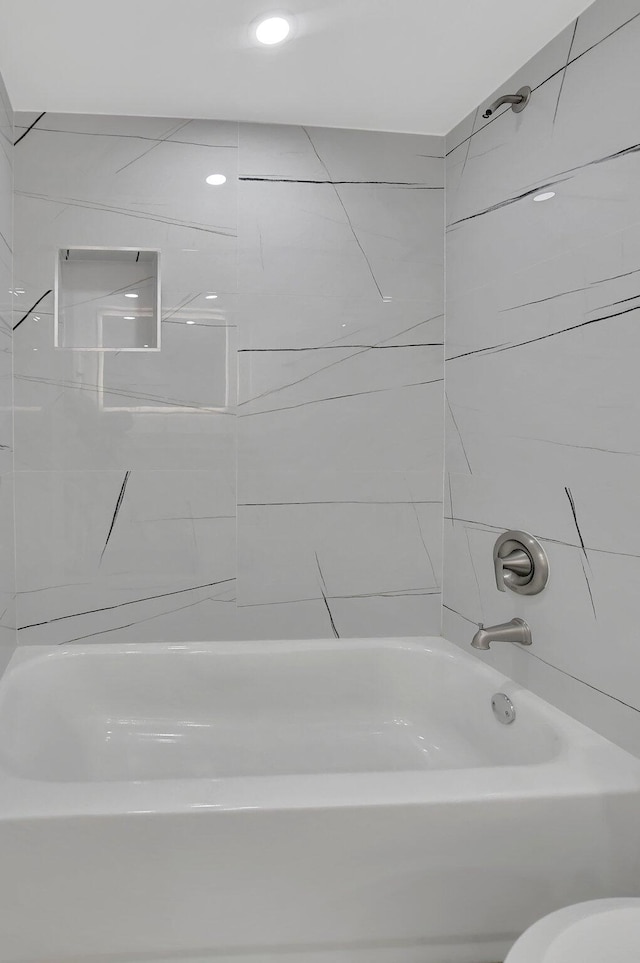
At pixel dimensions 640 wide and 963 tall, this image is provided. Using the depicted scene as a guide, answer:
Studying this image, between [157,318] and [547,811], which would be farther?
[157,318]

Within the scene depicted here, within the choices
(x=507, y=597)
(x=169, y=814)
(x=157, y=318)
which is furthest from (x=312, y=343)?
(x=169, y=814)

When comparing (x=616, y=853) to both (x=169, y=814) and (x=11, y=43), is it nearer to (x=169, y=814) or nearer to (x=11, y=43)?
(x=169, y=814)

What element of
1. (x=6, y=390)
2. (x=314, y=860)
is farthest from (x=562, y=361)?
(x=6, y=390)

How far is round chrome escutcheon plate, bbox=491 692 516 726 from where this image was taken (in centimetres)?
199

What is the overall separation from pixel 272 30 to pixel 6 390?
1325mm

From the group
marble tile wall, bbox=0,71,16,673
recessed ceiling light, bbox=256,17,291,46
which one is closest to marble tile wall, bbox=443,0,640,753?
recessed ceiling light, bbox=256,17,291,46

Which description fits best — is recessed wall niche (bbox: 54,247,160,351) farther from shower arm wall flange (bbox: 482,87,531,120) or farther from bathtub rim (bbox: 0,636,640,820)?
bathtub rim (bbox: 0,636,640,820)

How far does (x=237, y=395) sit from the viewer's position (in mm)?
2480

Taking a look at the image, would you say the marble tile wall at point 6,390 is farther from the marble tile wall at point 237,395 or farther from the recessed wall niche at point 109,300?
the recessed wall niche at point 109,300

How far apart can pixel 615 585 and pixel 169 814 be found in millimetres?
1123

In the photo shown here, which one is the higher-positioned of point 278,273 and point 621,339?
A: point 278,273

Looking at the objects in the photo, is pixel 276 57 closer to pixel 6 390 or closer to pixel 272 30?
pixel 272 30

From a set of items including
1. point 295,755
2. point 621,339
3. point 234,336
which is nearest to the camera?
point 621,339

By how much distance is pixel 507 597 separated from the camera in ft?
7.04
